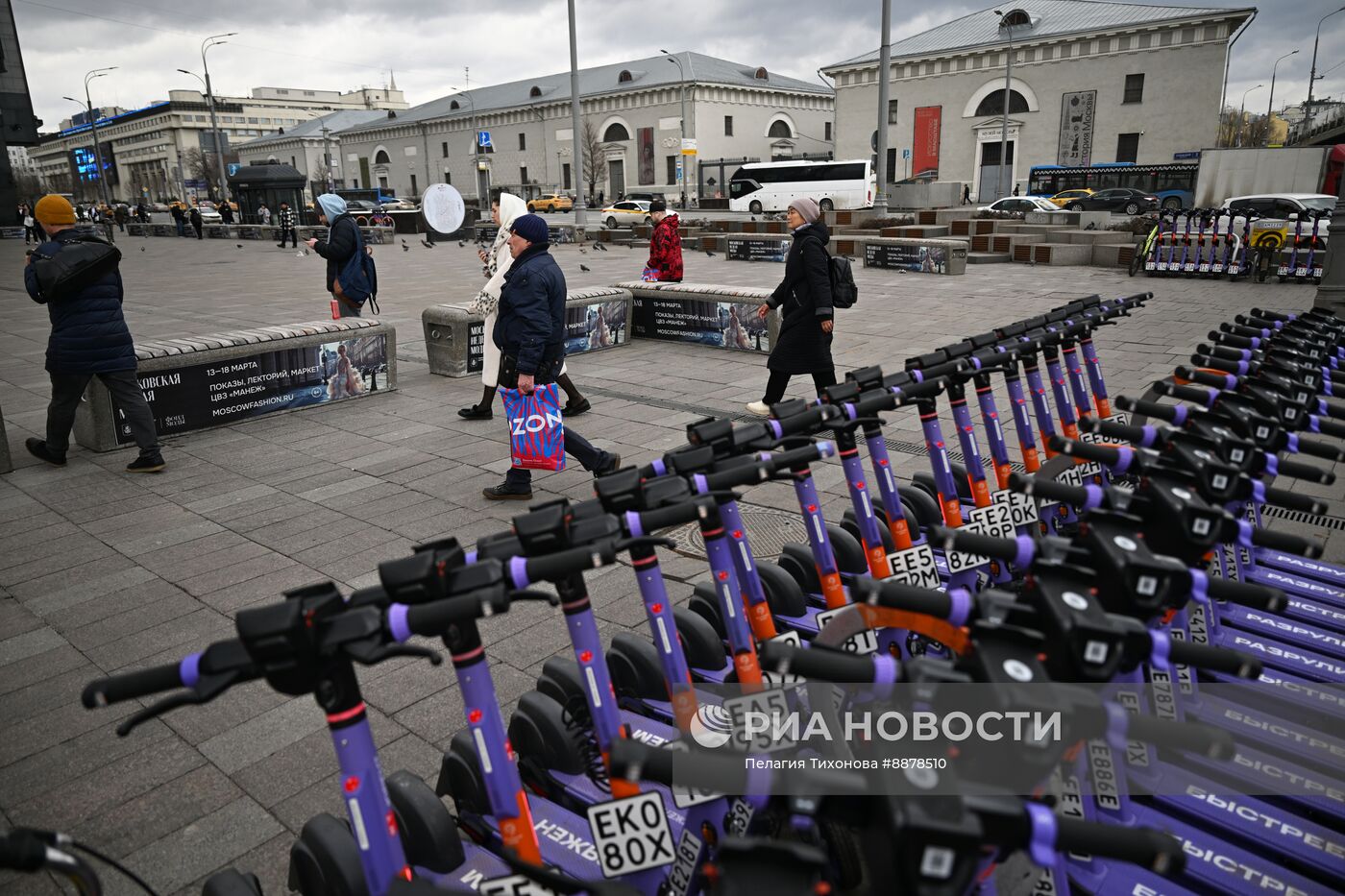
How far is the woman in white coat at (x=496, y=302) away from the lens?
6525 millimetres

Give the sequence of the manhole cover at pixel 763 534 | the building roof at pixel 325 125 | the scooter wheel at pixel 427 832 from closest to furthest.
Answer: the scooter wheel at pixel 427 832 < the manhole cover at pixel 763 534 < the building roof at pixel 325 125

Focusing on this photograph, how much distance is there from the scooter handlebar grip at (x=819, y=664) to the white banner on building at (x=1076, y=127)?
52.1 meters

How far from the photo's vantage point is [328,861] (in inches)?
88.0

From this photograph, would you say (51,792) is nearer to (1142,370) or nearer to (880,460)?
(880,460)

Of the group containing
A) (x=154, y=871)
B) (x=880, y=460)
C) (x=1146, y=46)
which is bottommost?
(x=154, y=871)

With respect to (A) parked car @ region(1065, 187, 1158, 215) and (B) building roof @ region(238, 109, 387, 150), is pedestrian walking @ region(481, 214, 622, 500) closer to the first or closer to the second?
(A) parked car @ region(1065, 187, 1158, 215)

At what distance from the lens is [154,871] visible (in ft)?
8.98

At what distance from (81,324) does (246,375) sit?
1809 mm

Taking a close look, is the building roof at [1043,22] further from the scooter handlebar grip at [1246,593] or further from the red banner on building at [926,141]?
the scooter handlebar grip at [1246,593]

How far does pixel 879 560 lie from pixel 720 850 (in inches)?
80.1

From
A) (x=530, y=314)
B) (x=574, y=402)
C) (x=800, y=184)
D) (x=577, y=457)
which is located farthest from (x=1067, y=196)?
(x=530, y=314)

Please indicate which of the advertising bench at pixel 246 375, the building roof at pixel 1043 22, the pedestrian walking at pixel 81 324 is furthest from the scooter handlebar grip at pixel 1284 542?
the building roof at pixel 1043 22

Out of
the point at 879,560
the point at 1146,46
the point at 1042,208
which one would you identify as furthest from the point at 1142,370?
the point at 1146,46

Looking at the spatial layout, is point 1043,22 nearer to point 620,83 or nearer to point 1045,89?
point 1045,89
